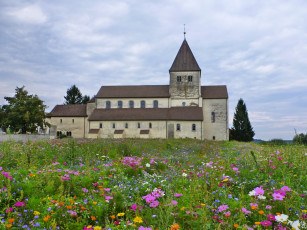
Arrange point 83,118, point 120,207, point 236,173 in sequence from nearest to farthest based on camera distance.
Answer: point 120,207 < point 236,173 < point 83,118

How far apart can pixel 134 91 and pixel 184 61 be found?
1050 cm

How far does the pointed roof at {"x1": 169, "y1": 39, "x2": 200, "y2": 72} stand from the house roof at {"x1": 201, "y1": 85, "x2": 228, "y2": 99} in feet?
14.0

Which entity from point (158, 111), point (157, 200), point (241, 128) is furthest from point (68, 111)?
point (157, 200)

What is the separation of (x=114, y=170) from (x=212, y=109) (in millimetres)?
38937

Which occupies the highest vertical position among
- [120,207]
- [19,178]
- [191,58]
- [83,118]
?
[191,58]

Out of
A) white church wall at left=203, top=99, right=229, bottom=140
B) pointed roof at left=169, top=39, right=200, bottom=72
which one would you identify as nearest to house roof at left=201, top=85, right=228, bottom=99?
white church wall at left=203, top=99, right=229, bottom=140

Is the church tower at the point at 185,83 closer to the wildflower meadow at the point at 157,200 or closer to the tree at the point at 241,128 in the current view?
the tree at the point at 241,128

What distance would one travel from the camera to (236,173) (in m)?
6.08

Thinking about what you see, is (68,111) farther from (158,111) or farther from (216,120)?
(216,120)

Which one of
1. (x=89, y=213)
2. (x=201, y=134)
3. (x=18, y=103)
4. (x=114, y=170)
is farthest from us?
(x=18, y=103)

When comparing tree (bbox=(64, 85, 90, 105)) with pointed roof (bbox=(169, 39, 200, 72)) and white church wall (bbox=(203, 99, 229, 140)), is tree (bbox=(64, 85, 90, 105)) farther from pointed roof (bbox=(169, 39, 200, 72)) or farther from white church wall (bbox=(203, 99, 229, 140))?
white church wall (bbox=(203, 99, 229, 140))

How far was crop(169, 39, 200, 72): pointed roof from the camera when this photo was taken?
44844 millimetres

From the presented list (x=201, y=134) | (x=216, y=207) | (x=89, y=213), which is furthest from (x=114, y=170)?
(x=201, y=134)

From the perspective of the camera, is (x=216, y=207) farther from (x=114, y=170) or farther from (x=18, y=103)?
(x=18, y=103)
